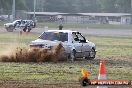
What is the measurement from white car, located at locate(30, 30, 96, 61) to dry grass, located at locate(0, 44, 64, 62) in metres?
0.48

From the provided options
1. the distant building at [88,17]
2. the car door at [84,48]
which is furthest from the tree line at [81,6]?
the car door at [84,48]

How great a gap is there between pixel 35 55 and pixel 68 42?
6.51 ft

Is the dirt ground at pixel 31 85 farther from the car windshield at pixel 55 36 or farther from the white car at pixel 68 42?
the car windshield at pixel 55 36

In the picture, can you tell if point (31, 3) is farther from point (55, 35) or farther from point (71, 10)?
point (55, 35)

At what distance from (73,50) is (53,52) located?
51.2 inches

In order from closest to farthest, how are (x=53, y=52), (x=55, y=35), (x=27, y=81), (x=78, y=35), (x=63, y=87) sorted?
(x=63, y=87) → (x=27, y=81) → (x=53, y=52) → (x=55, y=35) → (x=78, y=35)

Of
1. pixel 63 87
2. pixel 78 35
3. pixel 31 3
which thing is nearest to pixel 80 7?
pixel 31 3

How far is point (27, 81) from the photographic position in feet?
43.7

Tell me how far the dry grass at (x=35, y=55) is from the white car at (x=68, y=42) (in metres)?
0.48

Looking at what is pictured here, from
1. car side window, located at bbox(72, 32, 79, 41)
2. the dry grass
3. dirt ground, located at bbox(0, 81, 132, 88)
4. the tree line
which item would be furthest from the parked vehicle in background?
the tree line

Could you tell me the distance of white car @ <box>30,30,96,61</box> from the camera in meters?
20.6

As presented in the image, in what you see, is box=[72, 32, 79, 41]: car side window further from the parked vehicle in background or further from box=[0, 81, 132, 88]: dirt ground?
the parked vehicle in background

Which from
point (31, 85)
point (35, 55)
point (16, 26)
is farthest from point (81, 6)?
point (31, 85)

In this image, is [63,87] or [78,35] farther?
[78,35]
